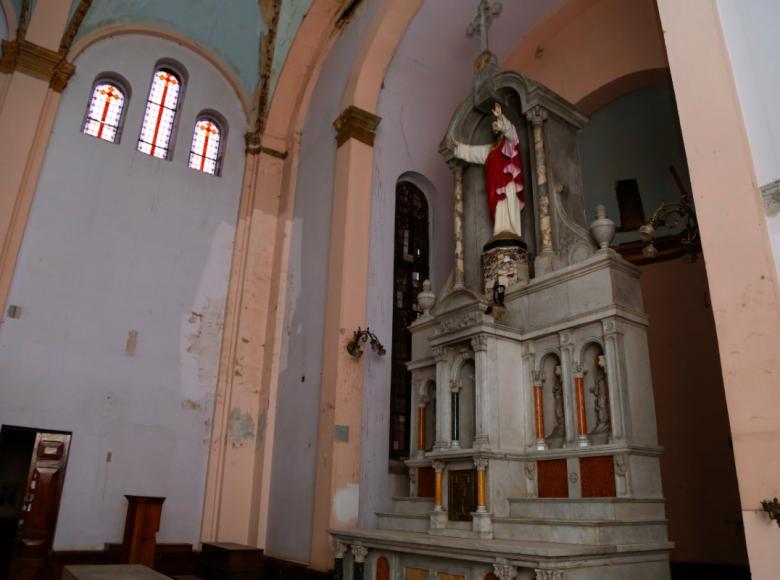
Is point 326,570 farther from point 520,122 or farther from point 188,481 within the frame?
point 520,122

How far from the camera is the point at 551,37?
9828 millimetres

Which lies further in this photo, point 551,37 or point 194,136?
point 194,136

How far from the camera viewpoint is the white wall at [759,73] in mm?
3633

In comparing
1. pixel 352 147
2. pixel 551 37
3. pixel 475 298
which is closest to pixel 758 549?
pixel 475 298

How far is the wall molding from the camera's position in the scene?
353 centimetres

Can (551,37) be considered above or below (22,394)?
above

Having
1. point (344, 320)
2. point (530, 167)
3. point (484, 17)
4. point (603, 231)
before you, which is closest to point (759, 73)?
point (603, 231)

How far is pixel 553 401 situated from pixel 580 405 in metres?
0.40

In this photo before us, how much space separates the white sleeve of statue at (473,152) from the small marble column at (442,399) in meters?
2.56

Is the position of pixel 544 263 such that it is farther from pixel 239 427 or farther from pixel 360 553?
pixel 239 427

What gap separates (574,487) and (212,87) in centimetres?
883

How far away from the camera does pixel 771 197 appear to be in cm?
355

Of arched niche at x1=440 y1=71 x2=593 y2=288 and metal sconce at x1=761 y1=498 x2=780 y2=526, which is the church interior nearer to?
arched niche at x1=440 y1=71 x2=593 y2=288

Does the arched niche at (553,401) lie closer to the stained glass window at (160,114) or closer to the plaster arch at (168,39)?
the stained glass window at (160,114)
